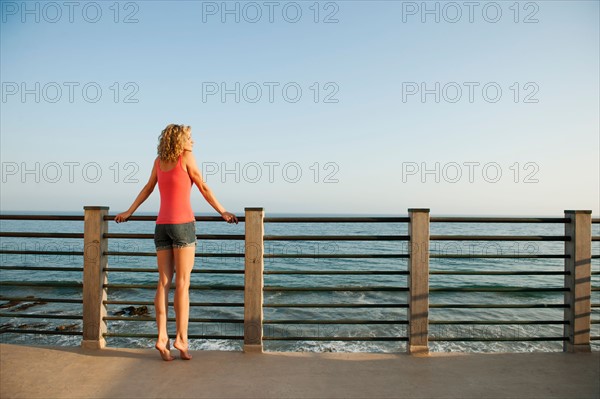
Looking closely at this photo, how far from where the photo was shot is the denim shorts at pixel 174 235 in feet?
10.4

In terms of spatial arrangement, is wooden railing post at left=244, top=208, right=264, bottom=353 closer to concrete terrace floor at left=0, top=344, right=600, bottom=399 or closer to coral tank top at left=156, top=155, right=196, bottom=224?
concrete terrace floor at left=0, top=344, right=600, bottom=399

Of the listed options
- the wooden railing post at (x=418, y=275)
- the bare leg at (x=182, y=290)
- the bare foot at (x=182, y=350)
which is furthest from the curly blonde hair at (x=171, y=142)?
the wooden railing post at (x=418, y=275)

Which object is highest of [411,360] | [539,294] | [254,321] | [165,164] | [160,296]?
[165,164]

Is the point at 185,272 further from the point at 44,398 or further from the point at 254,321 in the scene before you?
the point at 44,398

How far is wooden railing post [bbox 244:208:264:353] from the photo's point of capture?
142 inches

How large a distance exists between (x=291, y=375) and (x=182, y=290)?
1.13 meters

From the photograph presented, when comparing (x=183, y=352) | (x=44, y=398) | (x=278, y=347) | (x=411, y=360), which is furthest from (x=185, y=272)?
(x=278, y=347)

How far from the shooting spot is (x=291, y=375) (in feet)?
9.86

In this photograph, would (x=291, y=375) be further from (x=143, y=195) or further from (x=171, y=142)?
(x=171, y=142)

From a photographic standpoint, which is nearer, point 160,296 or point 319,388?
point 319,388

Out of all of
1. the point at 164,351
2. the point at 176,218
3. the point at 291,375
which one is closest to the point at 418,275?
the point at 291,375

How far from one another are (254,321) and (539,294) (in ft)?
48.3

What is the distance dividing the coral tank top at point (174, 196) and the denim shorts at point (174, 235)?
0.04 meters

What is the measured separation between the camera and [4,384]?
2.84m
